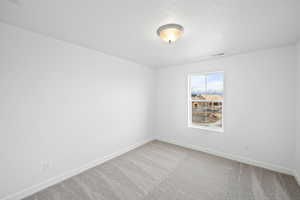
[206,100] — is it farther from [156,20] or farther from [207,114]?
[156,20]

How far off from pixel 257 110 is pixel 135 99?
10.2 feet

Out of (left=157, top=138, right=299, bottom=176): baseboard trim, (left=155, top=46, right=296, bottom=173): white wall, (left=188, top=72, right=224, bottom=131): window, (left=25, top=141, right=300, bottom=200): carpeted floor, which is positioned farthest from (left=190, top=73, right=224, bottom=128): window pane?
(left=25, top=141, right=300, bottom=200): carpeted floor

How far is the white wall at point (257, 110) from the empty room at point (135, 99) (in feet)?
0.07

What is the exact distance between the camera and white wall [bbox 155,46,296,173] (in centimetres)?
244

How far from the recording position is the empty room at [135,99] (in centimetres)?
163

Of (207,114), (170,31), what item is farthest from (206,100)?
(170,31)

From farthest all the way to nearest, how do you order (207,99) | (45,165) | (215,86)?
(207,99) → (215,86) → (45,165)

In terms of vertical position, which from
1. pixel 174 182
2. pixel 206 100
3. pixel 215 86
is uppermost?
pixel 215 86

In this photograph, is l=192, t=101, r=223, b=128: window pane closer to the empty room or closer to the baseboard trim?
the empty room

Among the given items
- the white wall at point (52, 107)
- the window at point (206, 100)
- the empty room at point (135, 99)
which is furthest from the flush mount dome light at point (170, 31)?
the window at point (206, 100)

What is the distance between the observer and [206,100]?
3.59 m

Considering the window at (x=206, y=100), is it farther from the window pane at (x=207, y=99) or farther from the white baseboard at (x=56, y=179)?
the white baseboard at (x=56, y=179)

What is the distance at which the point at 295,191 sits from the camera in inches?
77.2

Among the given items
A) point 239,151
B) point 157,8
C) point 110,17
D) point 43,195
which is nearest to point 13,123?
point 43,195
